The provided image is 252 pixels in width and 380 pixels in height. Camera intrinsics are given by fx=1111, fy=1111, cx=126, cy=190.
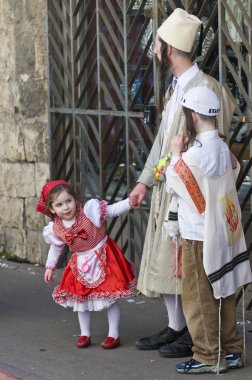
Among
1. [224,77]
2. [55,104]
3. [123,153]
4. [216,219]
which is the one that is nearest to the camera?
[216,219]

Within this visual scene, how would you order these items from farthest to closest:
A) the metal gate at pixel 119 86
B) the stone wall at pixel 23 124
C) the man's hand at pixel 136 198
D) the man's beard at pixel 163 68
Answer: the stone wall at pixel 23 124 → the metal gate at pixel 119 86 → the man's hand at pixel 136 198 → the man's beard at pixel 163 68

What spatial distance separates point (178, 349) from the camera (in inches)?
267

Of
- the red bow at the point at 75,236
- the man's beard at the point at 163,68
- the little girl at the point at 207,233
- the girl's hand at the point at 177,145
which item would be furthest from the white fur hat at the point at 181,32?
the red bow at the point at 75,236

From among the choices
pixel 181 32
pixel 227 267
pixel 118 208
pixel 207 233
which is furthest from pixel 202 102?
pixel 118 208

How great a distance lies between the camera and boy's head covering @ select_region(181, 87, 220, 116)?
20.1ft

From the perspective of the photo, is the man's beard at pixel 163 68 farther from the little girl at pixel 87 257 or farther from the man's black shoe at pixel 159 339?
the man's black shoe at pixel 159 339

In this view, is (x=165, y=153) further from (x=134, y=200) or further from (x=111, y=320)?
(x=111, y=320)

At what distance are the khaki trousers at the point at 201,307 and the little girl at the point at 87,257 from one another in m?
0.74

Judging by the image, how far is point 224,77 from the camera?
25.2 ft

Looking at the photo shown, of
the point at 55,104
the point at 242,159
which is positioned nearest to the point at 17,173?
the point at 55,104

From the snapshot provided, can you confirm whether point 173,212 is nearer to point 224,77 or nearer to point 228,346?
point 228,346

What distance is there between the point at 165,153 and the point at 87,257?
33.9 inches

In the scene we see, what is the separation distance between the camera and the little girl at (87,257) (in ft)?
22.7

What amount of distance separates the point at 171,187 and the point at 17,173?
410 cm
